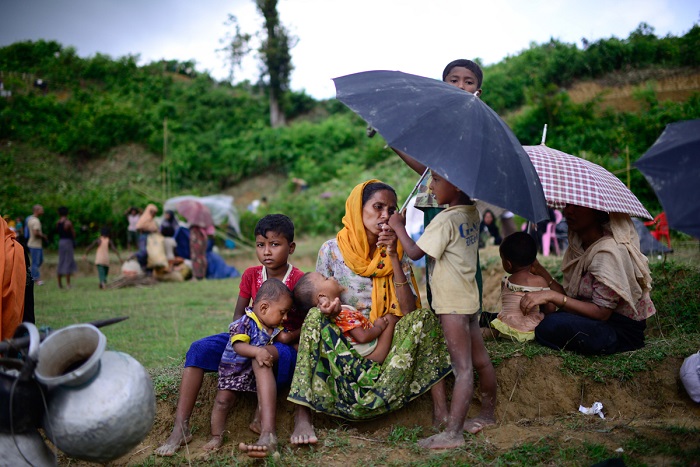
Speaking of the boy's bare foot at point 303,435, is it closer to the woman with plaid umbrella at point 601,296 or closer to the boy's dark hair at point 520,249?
the woman with plaid umbrella at point 601,296

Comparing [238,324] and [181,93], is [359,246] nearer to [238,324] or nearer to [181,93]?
[238,324]

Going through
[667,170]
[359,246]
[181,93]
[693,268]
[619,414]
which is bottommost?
[619,414]

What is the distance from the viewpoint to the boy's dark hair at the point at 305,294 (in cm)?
395

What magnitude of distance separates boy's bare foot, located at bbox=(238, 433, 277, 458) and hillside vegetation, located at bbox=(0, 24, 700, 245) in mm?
15052

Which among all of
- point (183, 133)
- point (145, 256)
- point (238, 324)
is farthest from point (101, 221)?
point (238, 324)

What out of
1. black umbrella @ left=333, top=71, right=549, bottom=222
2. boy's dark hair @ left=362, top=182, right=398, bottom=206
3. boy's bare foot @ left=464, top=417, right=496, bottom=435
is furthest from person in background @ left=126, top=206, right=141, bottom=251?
boy's bare foot @ left=464, top=417, right=496, bottom=435

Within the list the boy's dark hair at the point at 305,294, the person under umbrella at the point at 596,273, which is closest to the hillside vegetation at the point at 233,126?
the person under umbrella at the point at 596,273

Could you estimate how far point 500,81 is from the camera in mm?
25547

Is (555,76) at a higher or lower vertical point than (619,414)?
higher

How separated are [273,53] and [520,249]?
26742 millimetres

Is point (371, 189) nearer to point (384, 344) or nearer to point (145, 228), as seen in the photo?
point (384, 344)

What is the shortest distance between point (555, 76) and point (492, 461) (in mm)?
23133

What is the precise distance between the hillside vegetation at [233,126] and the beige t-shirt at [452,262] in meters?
14.1

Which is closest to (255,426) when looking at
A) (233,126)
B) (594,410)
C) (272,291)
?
(272,291)
